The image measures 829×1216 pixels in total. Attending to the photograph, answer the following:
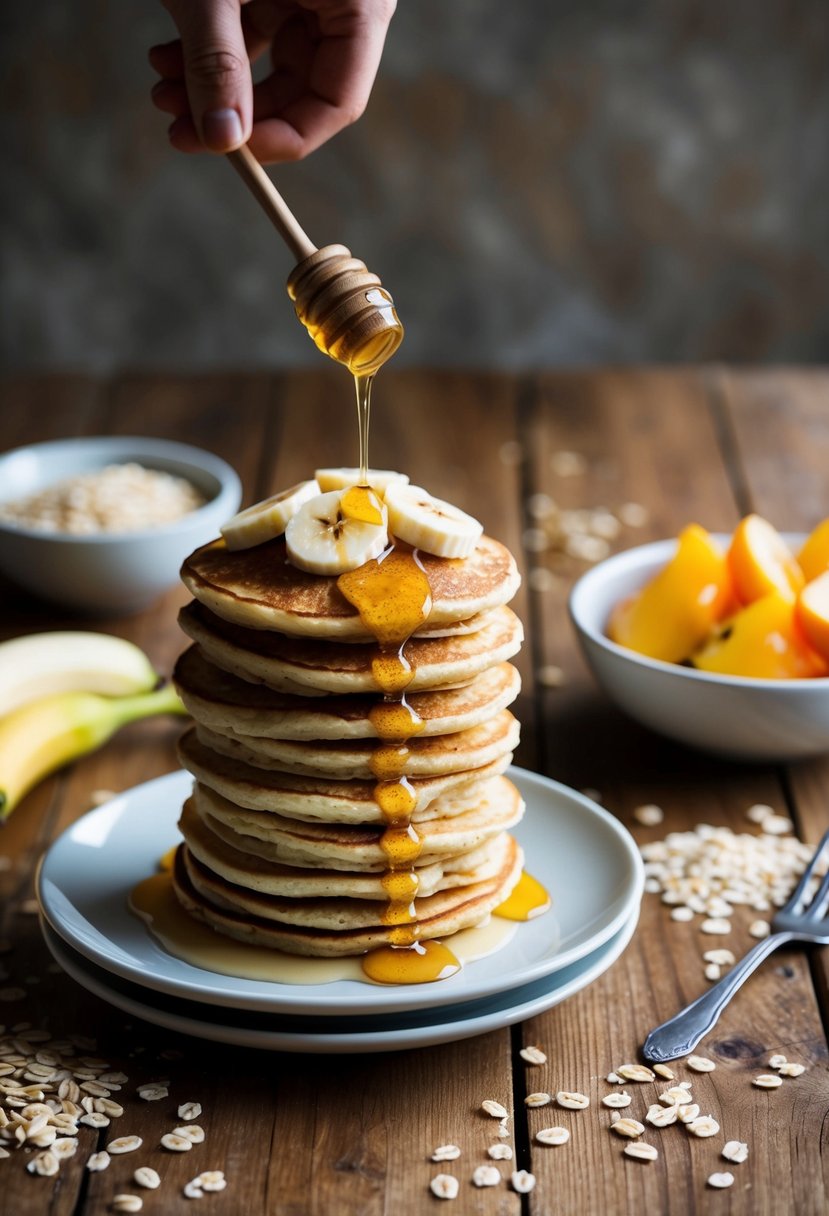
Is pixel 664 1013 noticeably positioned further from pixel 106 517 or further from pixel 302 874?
pixel 106 517

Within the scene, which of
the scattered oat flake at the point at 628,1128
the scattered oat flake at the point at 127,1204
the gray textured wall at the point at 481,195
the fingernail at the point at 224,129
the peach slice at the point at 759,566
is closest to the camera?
the scattered oat flake at the point at 127,1204

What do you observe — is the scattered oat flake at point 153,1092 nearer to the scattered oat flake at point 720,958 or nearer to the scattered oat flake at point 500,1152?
the scattered oat flake at point 500,1152

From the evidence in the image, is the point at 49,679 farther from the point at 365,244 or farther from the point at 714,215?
the point at 714,215

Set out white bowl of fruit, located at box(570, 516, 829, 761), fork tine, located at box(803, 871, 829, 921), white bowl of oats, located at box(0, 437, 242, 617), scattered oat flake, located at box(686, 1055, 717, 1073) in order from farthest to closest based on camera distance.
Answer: white bowl of oats, located at box(0, 437, 242, 617) → white bowl of fruit, located at box(570, 516, 829, 761) → fork tine, located at box(803, 871, 829, 921) → scattered oat flake, located at box(686, 1055, 717, 1073)

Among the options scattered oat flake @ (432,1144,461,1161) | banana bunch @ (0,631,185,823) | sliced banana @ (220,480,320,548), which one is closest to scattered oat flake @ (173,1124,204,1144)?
scattered oat flake @ (432,1144,461,1161)

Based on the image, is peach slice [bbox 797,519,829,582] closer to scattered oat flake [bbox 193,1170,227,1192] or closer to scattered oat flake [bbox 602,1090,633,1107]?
scattered oat flake [bbox 602,1090,633,1107]

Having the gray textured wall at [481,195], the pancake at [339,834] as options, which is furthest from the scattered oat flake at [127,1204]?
the gray textured wall at [481,195]

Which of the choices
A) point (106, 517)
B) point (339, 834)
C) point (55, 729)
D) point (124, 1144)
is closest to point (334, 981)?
point (339, 834)
